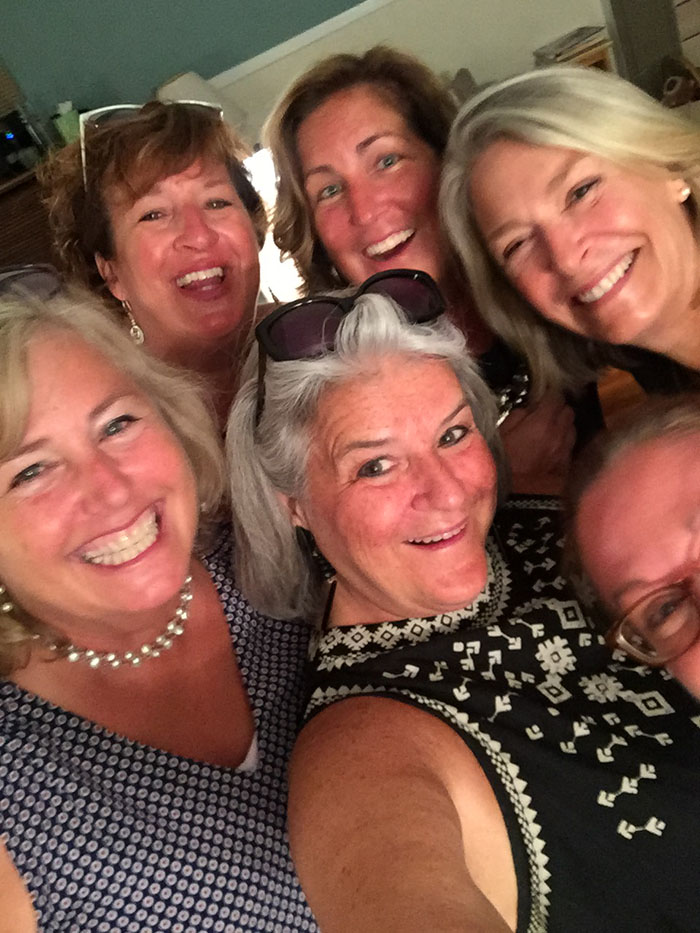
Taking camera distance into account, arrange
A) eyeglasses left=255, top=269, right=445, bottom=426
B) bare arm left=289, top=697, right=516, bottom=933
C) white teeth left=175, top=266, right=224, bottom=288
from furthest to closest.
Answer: white teeth left=175, top=266, right=224, bottom=288
eyeglasses left=255, top=269, right=445, bottom=426
bare arm left=289, top=697, right=516, bottom=933

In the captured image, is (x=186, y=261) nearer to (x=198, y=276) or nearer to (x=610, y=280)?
(x=198, y=276)

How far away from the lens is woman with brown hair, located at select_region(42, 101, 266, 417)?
1.73 meters

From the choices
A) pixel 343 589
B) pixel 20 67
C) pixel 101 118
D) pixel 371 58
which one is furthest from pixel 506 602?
pixel 20 67

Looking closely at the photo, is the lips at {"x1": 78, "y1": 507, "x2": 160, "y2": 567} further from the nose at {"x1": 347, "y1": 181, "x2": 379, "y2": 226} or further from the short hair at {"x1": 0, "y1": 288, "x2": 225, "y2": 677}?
the nose at {"x1": 347, "y1": 181, "x2": 379, "y2": 226}

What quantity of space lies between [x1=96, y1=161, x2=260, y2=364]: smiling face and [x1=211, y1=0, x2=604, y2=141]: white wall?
6.74 feet

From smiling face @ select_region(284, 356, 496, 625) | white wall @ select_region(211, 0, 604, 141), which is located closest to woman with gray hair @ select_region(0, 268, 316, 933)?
smiling face @ select_region(284, 356, 496, 625)

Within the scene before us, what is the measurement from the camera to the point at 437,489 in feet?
3.45

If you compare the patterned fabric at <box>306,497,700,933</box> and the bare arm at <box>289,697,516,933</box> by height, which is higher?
Result: the bare arm at <box>289,697,516,933</box>

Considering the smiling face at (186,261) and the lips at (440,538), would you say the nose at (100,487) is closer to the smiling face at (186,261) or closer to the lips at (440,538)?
the lips at (440,538)

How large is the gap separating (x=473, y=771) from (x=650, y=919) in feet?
0.93

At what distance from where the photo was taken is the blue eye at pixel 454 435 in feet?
3.65

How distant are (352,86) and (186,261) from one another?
1.82ft

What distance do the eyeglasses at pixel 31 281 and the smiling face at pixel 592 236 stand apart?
79 centimetres

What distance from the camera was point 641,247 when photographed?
1307 millimetres
